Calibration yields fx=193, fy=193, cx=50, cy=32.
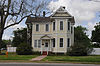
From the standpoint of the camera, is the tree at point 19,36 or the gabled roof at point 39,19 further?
the tree at point 19,36

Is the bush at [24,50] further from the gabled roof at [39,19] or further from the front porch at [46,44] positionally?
the gabled roof at [39,19]

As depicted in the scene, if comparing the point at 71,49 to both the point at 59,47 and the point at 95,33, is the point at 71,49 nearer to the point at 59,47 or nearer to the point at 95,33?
the point at 59,47

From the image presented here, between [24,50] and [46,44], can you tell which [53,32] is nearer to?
[46,44]

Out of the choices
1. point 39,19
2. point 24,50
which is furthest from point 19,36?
point 24,50

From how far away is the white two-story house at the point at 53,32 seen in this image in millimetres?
37375

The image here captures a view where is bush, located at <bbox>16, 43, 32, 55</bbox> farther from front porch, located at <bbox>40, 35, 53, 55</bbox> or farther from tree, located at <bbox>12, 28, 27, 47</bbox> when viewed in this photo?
tree, located at <bbox>12, 28, 27, 47</bbox>

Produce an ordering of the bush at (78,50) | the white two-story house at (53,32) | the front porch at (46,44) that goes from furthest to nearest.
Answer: the front porch at (46,44), the white two-story house at (53,32), the bush at (78,50)

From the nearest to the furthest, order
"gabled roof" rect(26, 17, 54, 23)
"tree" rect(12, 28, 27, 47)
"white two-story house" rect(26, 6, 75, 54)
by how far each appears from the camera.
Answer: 1. "white two-story house" rect(26, 6, 75, 54)
2. "gabled roof" rect(26, 17, 54, 23)
3. "tree" rect(12, 28, 27, 47)

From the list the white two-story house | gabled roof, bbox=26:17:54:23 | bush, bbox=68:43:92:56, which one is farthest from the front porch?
bush, bbox=68:43:92:56

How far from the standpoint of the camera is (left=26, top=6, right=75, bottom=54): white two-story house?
1471 inches

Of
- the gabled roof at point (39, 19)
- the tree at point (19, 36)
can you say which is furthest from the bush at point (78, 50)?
the tree at point (19, 36)

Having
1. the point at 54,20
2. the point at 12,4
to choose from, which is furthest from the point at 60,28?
the point at 12,4

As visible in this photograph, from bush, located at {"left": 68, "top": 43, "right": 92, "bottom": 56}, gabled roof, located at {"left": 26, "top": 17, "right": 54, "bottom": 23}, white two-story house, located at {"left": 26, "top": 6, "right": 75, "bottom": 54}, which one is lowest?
bush, located at {"left": 68, "top": 43, "right": 92, "bottom": 56}

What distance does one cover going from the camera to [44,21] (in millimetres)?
39688
